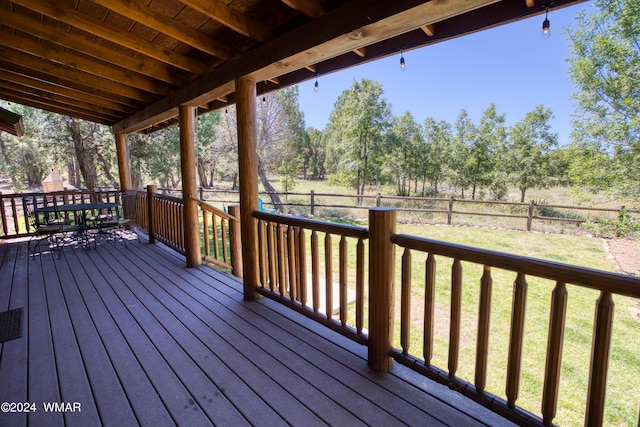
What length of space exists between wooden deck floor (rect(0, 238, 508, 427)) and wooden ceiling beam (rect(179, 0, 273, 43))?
7.86 feet

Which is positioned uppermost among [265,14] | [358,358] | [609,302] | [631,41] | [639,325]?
[631,41]

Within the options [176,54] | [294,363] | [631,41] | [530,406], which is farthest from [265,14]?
[631,41]

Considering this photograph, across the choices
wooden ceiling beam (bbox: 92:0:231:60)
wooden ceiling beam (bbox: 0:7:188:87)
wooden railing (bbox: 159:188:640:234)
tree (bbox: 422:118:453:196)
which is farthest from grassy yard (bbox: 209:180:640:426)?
tree (bbox: 422:118:453:196)

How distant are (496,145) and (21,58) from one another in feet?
53.1

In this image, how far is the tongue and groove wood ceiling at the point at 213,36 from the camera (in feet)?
5.84

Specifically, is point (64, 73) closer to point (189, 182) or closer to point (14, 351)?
point (189, 182)

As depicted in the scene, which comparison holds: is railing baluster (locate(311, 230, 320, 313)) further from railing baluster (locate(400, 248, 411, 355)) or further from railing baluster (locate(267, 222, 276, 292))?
railing baluster (locate(400, 248, 411, 355))

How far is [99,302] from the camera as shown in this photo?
3004 mm

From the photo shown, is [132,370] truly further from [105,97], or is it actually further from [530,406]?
[105,97]

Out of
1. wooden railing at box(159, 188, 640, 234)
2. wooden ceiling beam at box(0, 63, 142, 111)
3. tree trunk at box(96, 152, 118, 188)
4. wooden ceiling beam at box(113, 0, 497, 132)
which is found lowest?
wooden railing at box(159, 188, 640, 234)

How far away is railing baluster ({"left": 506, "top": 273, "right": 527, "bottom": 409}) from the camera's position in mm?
1362

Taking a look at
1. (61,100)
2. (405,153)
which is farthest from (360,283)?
(405,153)

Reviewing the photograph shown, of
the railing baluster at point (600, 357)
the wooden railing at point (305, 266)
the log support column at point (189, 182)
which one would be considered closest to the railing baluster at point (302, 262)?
the wooden railing at point (305, 266)

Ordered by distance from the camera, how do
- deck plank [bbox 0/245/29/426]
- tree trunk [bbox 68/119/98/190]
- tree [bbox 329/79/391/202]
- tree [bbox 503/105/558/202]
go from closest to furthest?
1. deck plank [bbox 0/245/29/426]
2. tree trunk [bbox 68/119/98/190]
3. tree [bbox 503/105/558/202]
4. tree [bbox 329/79/391/202]
